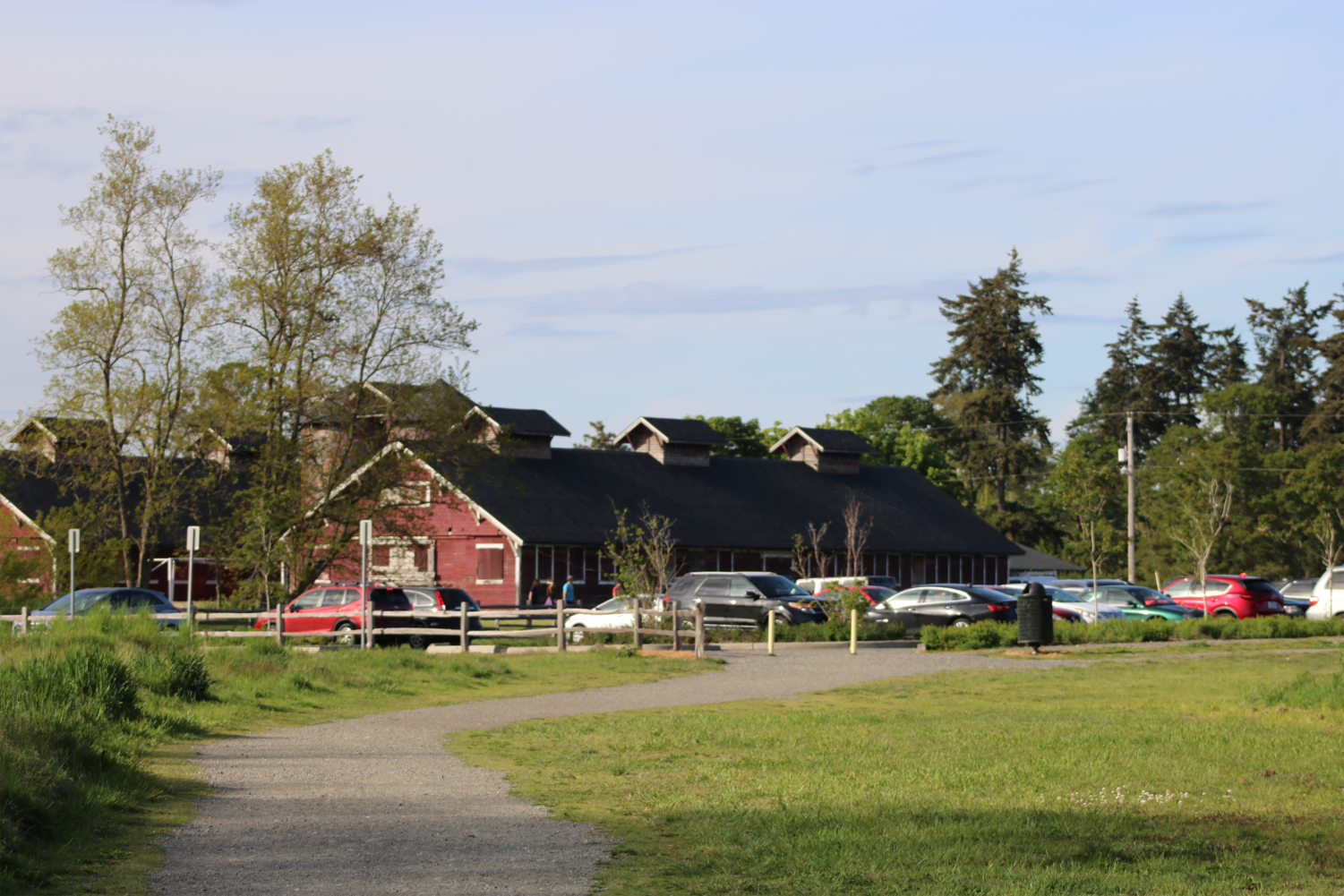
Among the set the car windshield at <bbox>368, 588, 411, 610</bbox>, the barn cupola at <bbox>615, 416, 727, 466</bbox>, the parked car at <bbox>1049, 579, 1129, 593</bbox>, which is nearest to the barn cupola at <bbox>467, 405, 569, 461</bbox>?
Answer: the barn cupola at <bbox>615, 416, 727, 466</bbox>

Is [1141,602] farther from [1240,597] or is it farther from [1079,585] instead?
[1079,585]

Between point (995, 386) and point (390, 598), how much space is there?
2715 inches

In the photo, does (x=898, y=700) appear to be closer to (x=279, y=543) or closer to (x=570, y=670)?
(x=570, y=670)

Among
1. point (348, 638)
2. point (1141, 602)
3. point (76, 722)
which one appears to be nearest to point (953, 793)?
point (76, 722)

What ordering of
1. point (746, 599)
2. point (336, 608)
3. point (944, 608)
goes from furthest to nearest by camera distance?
point (746, 599), point (944, 608), point (336, 608)

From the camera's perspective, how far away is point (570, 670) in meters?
24.1

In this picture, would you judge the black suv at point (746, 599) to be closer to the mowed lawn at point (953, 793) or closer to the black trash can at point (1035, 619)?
the black trash can at point (1035, 619)

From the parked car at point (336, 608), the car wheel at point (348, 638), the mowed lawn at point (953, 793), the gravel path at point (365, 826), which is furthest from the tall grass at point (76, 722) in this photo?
the parked car at point (336, 608)

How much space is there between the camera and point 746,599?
117 ft

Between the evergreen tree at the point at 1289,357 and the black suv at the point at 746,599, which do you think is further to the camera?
the evergreen tree at the point at 1289,357

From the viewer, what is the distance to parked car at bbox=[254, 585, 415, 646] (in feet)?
107

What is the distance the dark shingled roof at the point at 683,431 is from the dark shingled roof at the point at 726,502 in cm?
127

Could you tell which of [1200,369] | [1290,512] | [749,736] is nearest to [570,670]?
[749,736]

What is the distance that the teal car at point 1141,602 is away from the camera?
1563 inches
